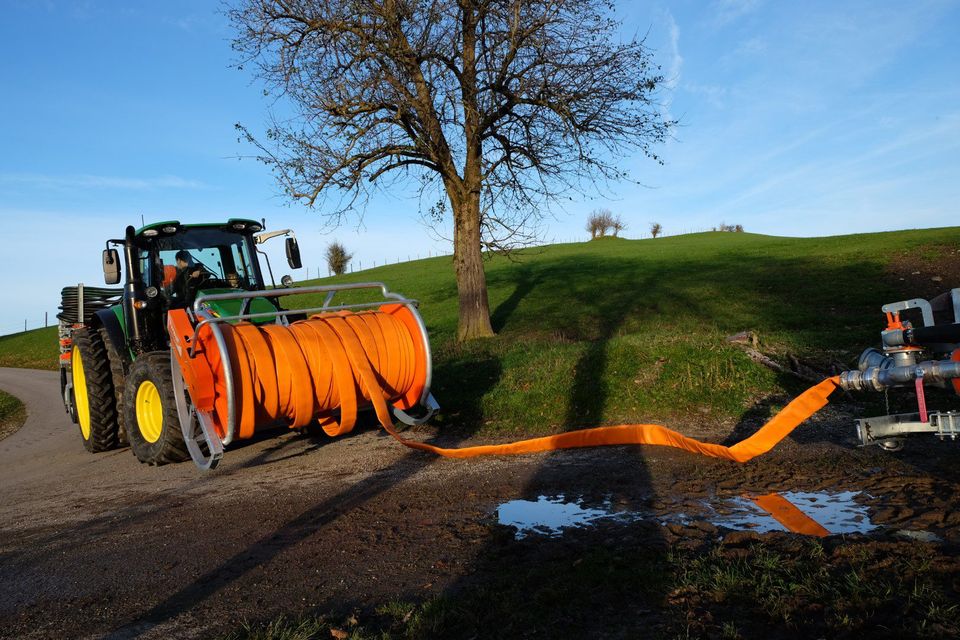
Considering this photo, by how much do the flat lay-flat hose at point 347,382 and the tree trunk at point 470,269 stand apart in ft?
27.1

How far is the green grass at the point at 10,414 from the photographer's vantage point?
14.4m

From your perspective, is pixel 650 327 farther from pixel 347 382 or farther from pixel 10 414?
pixel 10 414

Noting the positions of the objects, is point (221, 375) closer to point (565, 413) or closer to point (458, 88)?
point (565, 413)

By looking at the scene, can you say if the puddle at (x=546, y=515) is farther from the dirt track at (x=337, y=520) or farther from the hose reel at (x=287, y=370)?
the hose reel at (x=287, y=370)

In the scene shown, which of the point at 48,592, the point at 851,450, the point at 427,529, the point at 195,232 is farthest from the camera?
the point at 195,232

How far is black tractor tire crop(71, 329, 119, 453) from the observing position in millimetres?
9414

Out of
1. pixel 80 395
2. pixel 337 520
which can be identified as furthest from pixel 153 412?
pixel 337 520

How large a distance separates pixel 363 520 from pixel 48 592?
198 cm

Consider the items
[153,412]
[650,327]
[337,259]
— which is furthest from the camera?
[337,259]

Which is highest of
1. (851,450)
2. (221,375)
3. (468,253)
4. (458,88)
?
(458,88)

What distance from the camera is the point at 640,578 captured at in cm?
360

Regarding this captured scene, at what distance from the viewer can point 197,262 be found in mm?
9461

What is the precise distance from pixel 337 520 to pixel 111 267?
5.15 metres

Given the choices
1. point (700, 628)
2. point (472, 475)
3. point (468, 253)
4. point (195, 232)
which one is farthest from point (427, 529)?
point (468, 253)
